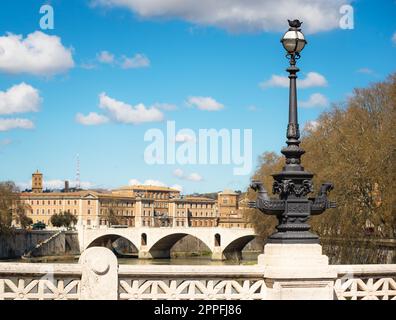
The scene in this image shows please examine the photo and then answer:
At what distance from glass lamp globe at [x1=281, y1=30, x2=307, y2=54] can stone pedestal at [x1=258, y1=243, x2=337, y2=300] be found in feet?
7.58

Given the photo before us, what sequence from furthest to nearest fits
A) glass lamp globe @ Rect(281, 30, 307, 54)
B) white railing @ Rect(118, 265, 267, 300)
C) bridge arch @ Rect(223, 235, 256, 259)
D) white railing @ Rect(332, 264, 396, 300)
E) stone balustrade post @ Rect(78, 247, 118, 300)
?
bridge arch @ Rect(223, 235, 256, 259), glass lamp globe @ Rect(281, 30, 307, 54), white railing @ Rect(332, 264, 396, 300), white railing @ Rect(118, 265, 267, 300), stone balustrade post @ Rect(78, 247, 118, 300)

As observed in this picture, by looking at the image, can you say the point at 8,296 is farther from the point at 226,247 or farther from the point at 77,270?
the point at 226,247

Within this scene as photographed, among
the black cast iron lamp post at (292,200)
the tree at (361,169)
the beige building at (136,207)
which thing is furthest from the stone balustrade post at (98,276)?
the beige building at (136,207)

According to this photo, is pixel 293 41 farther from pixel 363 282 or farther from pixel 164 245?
pixel 164 245

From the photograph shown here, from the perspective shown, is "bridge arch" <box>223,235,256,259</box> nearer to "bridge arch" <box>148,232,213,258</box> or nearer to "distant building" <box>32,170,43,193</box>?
"bridge arch" <box>148,232,213,258</box>

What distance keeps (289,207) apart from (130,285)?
195 cm

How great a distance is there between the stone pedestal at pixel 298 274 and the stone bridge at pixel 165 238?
63936 mm

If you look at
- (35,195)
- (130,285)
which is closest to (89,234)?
(35,195)

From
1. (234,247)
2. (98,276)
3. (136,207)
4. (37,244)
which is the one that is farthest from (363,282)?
(136,207)

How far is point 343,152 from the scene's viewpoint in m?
35.1

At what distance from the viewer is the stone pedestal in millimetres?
8773

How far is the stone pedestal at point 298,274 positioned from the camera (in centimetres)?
877

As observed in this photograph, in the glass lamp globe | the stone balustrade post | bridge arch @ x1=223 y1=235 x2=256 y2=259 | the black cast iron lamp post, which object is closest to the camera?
the stone balustrade post

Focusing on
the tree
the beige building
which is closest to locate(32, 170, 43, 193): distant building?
the beige building
